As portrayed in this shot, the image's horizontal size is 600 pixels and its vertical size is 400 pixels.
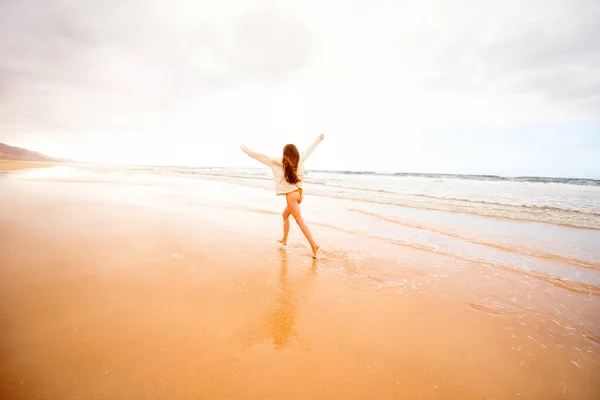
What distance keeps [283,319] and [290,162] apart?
291 centimetres

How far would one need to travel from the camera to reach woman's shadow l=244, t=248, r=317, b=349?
98.7 inches

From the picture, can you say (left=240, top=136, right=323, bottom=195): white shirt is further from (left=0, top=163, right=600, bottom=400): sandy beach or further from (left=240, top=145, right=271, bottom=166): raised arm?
(left=0, top=163, right=600, bottom=400): sandy beach

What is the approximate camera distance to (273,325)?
8.89 ft

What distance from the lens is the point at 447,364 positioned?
7.59 feet

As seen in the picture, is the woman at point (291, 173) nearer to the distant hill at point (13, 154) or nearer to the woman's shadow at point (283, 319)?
the woman's shadow at point (283, 319)

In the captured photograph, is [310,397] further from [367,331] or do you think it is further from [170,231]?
[170,231]

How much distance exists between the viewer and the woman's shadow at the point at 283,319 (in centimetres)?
251

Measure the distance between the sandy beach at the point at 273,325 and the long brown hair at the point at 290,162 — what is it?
149 centimetres

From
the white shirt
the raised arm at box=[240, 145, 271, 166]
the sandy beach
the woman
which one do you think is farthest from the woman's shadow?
the raised arm at box=[240, 145, 271, 166]

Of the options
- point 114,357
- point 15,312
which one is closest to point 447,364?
point 114,357

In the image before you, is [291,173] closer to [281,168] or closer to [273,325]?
[281,168]

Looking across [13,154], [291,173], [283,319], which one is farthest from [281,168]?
[13,154]

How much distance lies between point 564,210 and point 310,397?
50.7 feet

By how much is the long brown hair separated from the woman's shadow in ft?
6.26
